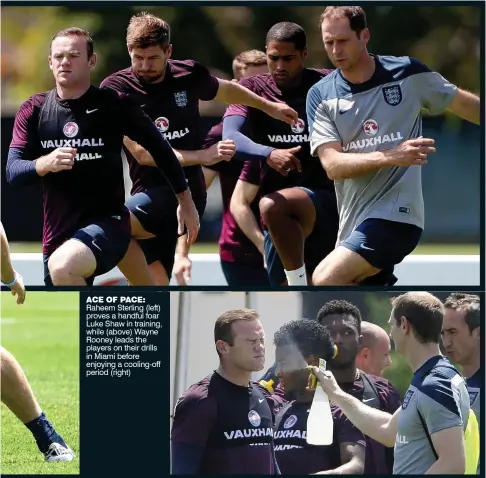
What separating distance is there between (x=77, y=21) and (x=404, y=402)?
290cm

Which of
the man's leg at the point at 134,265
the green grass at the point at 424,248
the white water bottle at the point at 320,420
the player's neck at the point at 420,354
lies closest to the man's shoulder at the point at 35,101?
the man's leg at the point at 134,265

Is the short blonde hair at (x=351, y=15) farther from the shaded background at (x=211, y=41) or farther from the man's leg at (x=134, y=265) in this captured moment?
the man's leg at (x=134, y=265)

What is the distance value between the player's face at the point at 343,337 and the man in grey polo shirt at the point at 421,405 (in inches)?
4.3

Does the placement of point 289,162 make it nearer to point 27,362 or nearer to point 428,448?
point 428,448

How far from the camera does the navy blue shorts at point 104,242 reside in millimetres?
6641

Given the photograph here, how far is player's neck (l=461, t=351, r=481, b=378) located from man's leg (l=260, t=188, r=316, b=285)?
1.06m

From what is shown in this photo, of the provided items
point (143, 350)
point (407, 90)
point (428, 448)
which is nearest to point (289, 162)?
point (407, 90)

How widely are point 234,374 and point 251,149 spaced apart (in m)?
1.32

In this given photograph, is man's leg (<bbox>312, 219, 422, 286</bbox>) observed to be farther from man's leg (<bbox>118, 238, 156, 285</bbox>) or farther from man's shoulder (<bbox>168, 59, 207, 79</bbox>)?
man's shoulder (<bbox>168, 59, 207, 79</bbox>)

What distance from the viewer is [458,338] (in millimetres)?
6379

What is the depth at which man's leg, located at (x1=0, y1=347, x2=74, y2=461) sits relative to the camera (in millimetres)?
6445

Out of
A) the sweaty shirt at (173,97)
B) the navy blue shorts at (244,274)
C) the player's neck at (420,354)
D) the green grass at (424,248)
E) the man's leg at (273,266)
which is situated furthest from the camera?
the navy blue shorts at (244,274)

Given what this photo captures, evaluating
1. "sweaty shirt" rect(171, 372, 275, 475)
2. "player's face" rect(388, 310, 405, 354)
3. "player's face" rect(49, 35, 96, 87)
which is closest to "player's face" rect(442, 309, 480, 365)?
"player's face" rect(388, 310, 405, 354)

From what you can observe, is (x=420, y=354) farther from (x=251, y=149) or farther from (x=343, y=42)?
(x=343, y=42)
